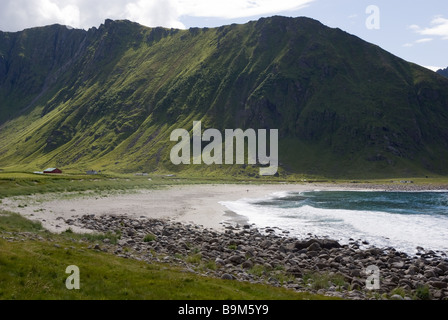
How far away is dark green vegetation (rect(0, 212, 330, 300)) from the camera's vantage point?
1667 cm

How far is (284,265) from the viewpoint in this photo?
90.7 feet

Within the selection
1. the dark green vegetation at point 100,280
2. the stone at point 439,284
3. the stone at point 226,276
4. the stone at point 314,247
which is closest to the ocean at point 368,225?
the stone at point 314,247

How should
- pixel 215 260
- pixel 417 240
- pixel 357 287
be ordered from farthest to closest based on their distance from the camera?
pixel 417 240 < pixel 215 260 < pixel 357 287

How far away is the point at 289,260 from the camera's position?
2927cm

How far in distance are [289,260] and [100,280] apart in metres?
16.5

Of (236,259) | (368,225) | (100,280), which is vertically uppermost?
(100,280)

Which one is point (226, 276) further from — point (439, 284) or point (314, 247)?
point (439, 284)

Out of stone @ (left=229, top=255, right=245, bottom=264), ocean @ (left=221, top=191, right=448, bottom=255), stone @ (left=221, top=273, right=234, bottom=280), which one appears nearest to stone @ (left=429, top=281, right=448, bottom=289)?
ocean @ (left=221, top=191, right=448, bottom=255)

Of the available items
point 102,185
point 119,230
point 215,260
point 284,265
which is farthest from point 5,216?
point 102,185

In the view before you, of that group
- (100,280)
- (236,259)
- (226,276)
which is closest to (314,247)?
(236,259)

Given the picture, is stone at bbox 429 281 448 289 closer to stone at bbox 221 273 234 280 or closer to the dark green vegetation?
the dark green vegetation

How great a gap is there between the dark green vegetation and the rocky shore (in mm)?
2870
